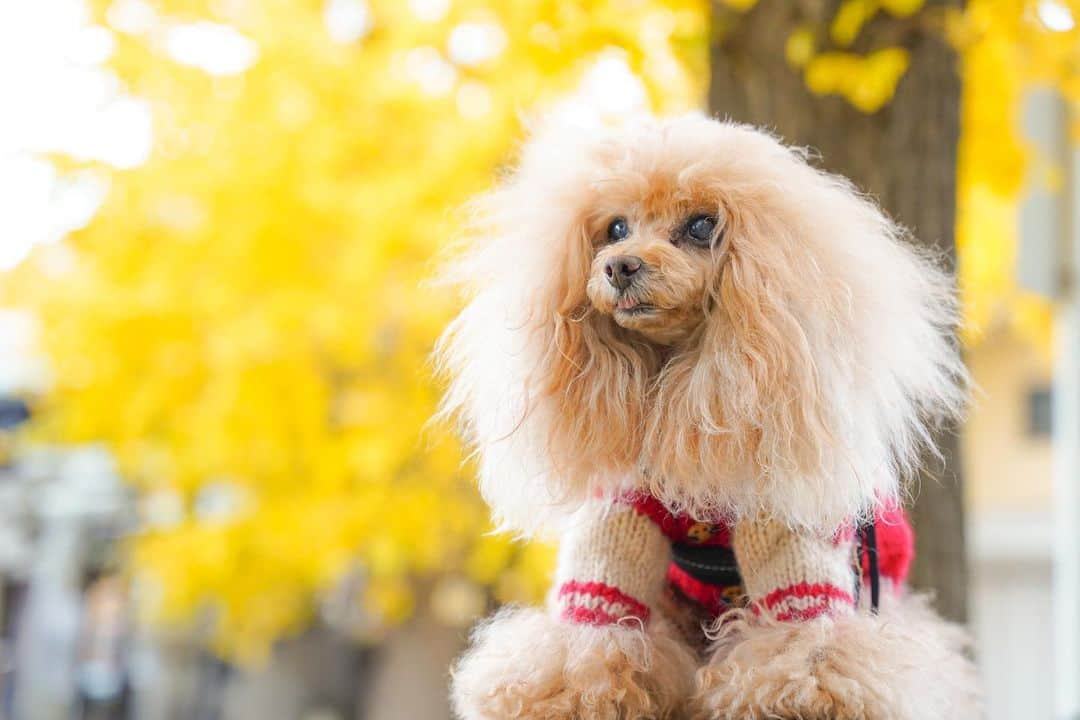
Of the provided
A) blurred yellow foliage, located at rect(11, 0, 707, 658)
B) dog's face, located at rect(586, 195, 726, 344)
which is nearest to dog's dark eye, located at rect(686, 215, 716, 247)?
dog's face, located at rect(586, 195, 726, 344)

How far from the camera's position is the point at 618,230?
3.79 feet

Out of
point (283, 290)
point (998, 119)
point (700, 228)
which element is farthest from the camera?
point (283, 290)

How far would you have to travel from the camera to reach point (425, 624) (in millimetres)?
4555

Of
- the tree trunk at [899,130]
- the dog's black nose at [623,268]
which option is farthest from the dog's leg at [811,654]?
the tree trunk at [899,130]

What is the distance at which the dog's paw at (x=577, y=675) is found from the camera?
1064 mm

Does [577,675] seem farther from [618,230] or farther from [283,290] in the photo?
[283,290]

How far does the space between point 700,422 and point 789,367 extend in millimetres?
100

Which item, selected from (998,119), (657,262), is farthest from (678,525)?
(998,119)

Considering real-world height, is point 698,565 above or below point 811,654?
above

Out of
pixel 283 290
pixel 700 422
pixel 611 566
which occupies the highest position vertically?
pixel 283 290

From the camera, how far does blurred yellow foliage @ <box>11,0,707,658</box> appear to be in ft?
11.5

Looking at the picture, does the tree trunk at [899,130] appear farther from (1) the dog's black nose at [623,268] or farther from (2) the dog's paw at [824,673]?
(1) the dog's black nose at [623,268]

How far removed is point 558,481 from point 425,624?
11.7 ft

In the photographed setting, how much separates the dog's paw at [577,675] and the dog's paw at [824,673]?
0.05 m
